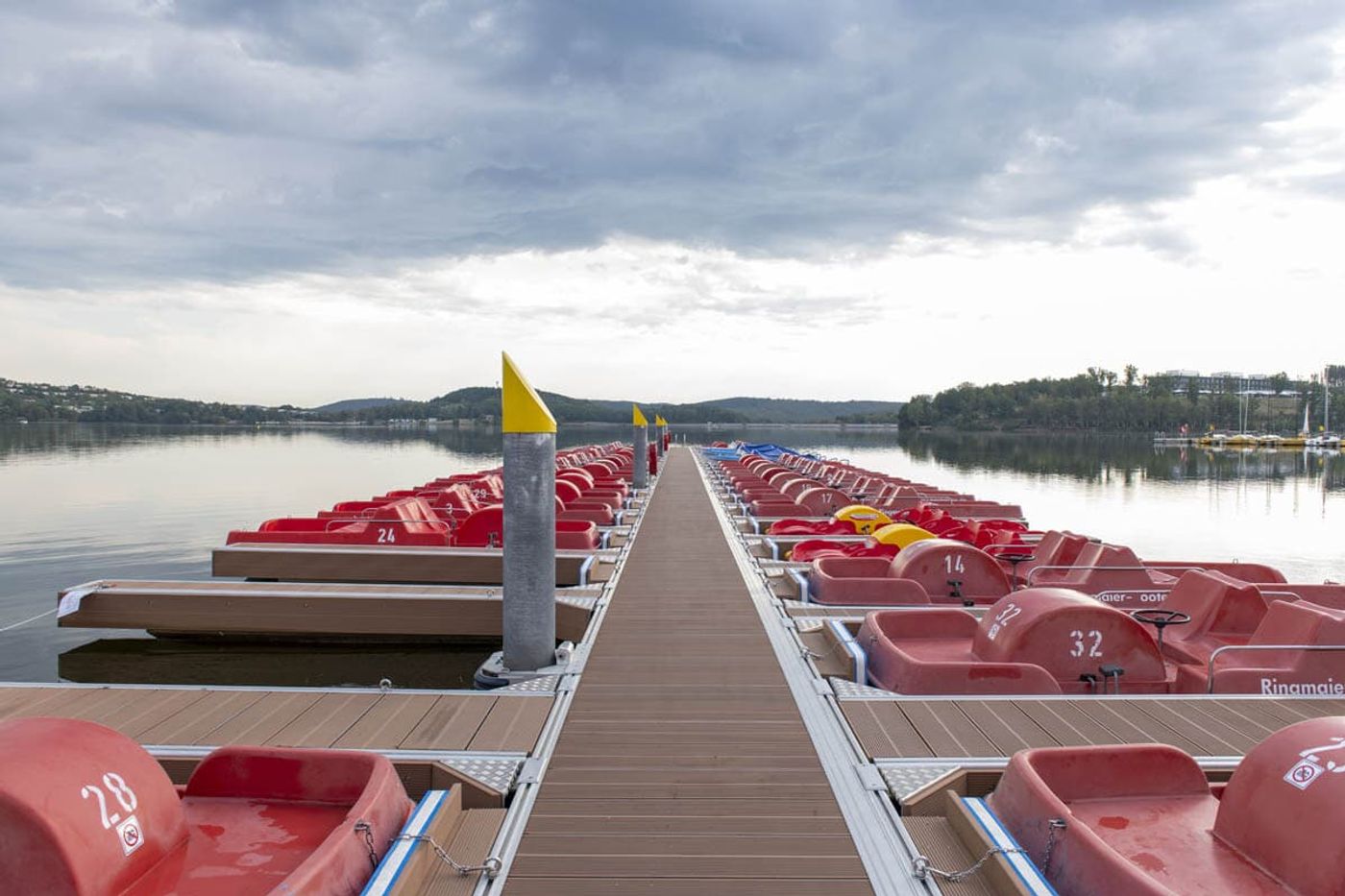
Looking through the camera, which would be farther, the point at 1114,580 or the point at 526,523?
the point at 1114,580

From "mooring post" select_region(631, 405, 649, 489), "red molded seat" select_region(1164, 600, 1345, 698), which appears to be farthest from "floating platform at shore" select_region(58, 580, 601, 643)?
"mooring post" select_region(631, 405, 649, 489)

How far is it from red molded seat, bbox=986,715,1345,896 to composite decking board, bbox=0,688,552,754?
292 centimetres

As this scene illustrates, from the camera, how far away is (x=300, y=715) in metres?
5.87

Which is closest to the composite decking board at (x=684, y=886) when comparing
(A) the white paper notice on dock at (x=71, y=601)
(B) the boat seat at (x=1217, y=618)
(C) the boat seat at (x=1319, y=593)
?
(B) the boat seat at (x=1217, y=618)

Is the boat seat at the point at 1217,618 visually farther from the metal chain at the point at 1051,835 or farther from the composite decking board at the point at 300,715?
the composite decking board at the point at 300,715

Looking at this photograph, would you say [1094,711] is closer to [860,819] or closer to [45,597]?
[860,819]

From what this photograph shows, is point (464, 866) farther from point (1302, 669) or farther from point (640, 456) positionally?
point (640, 456)

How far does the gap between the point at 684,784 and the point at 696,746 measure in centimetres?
55

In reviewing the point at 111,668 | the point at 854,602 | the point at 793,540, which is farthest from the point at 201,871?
the point at 793,540

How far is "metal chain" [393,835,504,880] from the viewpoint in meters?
3.95

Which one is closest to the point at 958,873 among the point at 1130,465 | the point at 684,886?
the point at 684,886

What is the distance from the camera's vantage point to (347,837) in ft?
11.9

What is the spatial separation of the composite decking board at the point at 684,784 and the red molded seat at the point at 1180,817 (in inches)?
34.8

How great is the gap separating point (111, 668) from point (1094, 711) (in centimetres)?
1236
